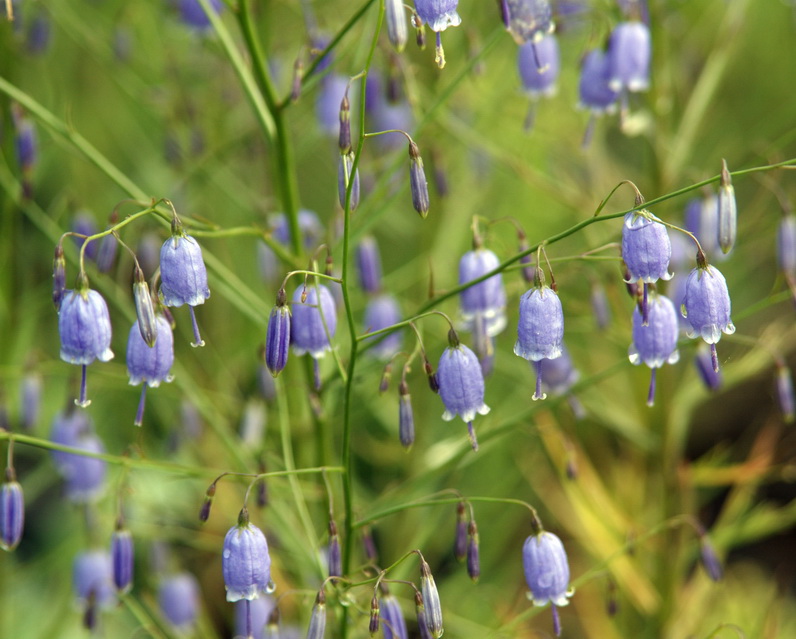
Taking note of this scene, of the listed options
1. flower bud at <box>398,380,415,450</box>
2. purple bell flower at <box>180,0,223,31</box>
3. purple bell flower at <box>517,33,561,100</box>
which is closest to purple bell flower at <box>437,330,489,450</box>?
flower bud at <box>398,380,415,450</box>

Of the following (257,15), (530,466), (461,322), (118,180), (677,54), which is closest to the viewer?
(118,180)

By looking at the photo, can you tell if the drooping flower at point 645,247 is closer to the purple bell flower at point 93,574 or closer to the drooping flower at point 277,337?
the drooping flower at point 277,337

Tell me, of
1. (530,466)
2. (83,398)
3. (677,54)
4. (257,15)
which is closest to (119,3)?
(257,15)

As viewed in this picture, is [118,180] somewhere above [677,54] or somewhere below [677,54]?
below

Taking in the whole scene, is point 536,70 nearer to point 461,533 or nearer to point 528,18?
point 528,18

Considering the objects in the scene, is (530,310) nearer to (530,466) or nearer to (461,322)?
(461,322)

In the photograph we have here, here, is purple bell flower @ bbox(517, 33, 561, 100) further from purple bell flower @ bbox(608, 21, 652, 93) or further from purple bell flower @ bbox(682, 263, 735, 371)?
purple bell flower @ bbox(682, 263, 735, 371)

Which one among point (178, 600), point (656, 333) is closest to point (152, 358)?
point (656, 333)
